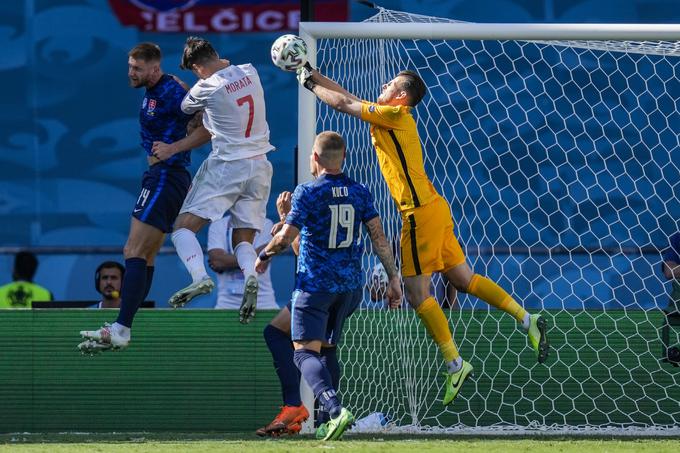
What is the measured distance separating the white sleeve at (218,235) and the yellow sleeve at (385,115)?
1.73 m

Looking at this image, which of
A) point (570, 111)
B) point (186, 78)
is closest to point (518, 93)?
point (570, 111)

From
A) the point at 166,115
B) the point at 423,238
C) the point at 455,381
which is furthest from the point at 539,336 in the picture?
the point at 166,115

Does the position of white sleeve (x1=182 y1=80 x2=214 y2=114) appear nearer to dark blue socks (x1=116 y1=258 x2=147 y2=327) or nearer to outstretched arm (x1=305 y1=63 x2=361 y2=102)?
outstretched arm (x1=305 y1=63 x2=361 y2=102)

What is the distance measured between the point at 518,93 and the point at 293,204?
586cm

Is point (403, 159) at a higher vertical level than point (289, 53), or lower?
lower

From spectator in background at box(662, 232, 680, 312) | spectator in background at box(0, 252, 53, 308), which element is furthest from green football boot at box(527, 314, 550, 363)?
spectator in background at box(0, 252, 53, 308)

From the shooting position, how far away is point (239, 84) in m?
9.05

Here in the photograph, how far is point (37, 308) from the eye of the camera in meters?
10.5

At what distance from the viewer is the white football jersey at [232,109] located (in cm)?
892

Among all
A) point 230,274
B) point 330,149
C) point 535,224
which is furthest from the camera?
point 535,224

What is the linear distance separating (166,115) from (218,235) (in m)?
1.48

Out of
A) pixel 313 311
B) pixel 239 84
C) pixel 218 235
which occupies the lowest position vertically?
pixel 313 311

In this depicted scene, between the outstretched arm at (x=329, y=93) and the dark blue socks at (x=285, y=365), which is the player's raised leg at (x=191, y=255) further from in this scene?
the outstretched arm at (x=329, y=93)

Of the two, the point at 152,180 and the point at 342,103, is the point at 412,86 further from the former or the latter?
the point at 152,180
